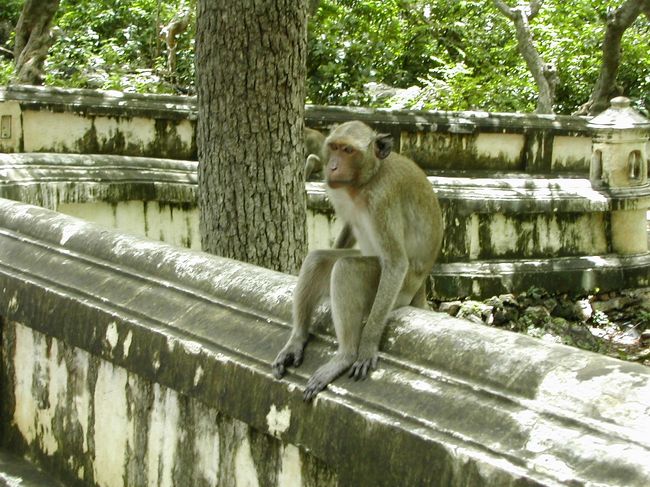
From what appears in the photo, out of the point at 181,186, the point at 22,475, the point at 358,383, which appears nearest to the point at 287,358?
the point at 358,383

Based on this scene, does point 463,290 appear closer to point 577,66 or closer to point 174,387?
point 174,387

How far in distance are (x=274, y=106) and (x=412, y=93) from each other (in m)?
8.82

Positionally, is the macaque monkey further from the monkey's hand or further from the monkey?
the monkey

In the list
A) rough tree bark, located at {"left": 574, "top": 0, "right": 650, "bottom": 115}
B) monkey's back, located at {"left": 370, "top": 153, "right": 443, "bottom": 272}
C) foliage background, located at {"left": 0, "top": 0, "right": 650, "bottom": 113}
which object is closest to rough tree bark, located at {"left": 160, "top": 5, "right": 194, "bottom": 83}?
foliage background, located at {"left": 0, "top": 0, "right": 650, "bottom": 113}

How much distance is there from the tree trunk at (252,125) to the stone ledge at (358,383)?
1726 mm

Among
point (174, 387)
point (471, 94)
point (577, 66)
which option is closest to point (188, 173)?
point (174, 387)

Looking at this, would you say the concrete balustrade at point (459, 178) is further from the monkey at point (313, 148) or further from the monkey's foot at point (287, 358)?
the monkey's foot at point (287, 358)

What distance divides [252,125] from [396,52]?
10.3 meters

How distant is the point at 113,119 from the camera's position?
324 inches

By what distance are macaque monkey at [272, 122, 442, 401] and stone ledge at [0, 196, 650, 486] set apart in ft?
0.29

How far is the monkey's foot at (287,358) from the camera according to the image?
2.58 meters

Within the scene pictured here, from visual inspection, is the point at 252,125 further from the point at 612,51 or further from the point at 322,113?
the point at 612,51

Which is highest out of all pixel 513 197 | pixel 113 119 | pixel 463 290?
pixel 113 119

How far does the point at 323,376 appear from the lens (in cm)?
250
